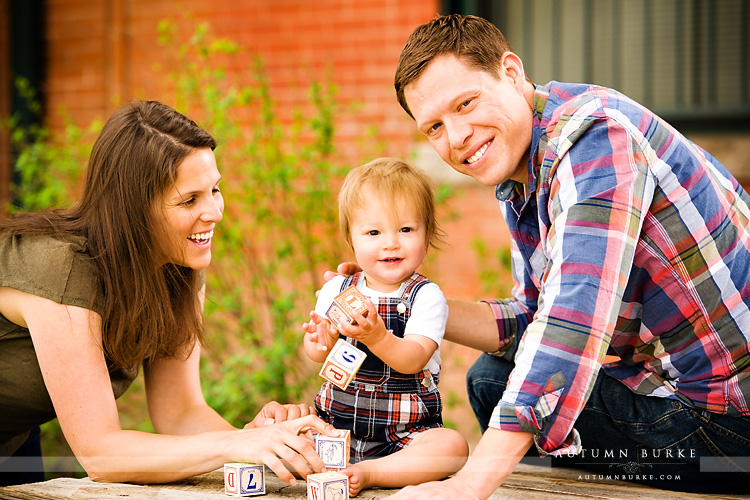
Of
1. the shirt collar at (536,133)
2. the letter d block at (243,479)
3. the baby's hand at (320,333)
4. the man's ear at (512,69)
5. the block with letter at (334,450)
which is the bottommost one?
the letter d block at (243,479)

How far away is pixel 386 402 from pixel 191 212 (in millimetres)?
926

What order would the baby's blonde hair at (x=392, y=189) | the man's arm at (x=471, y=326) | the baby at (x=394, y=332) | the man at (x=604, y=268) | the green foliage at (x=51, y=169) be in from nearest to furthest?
the man at (x=604, y=268) → the baby at (x=394, y=332) → the baby's blonde hair at (x=392, y=189) → the man's arm at (x=471, y=326) → the green foliage at (x=51, y=169)

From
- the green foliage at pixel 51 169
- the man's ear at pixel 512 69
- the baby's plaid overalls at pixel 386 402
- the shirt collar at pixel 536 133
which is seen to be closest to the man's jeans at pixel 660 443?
the baby's plaid overalls at pixel 386 402

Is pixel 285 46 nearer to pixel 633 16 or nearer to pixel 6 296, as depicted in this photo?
pixel 633 16

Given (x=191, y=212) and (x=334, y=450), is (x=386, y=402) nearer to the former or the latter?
(x=334, y=450)

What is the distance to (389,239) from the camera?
2.52 m

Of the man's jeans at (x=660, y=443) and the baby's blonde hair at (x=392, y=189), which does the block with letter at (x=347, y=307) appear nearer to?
the baby's blonde hair at (x=392, y=189)

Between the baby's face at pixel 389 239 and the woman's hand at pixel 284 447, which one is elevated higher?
the baby's face at pixel 389 239

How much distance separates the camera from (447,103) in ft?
7.59

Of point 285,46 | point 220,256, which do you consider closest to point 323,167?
point 220,256

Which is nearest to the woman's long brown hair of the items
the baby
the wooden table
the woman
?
the woman

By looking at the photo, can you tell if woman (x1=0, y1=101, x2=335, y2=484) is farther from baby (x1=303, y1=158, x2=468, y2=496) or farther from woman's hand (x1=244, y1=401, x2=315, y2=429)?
baby (x1=303, y1=158, x2=468, y2=496)

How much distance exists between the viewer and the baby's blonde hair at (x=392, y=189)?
8.37 ft

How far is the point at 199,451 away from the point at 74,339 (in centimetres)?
53
